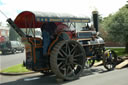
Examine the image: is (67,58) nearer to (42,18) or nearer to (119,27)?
(42,18)

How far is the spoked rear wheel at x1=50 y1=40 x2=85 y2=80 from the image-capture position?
6.22 meters

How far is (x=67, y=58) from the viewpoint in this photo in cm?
671

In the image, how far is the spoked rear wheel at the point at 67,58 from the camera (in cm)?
622

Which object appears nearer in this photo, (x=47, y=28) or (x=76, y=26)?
(x=47, y=28)

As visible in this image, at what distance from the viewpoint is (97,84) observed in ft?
19.4

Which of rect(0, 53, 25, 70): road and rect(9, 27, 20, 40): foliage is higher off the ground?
rect(9, 27, 20, 40): foliage

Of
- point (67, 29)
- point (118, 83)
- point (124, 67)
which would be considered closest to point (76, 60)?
point (67, 29)

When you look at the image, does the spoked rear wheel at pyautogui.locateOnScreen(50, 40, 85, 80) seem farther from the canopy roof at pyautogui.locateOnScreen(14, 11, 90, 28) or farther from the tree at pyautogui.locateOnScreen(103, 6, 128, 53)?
the tree at pyautogui.locateOnScreen(103, 6, 128, 53)

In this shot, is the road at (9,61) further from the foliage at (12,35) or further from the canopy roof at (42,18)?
the foliage at (12,35)

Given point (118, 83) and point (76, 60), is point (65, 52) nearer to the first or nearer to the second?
point (76, 60)

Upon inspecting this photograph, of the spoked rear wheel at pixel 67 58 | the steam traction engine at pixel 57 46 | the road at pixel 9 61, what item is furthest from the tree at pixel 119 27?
the spoked rear wheel at pixel 67 58

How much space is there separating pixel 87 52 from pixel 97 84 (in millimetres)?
2356

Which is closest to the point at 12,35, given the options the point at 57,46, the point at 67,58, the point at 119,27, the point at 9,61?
the point at 9,61

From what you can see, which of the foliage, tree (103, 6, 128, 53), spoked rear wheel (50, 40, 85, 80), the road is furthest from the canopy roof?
the foliage
